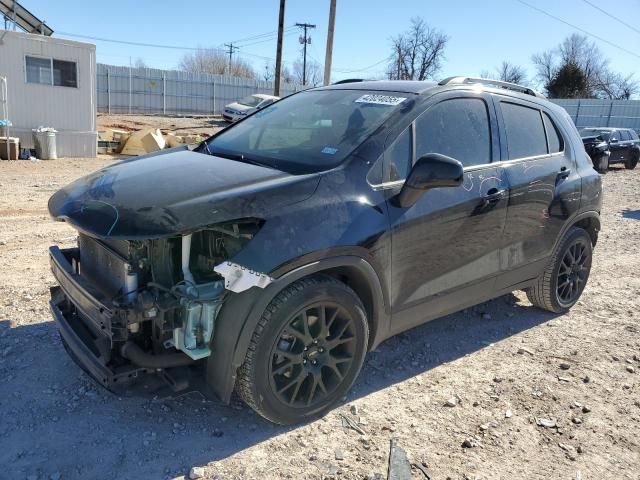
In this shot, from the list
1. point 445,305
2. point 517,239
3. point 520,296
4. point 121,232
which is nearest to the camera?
Answer: point 121,232

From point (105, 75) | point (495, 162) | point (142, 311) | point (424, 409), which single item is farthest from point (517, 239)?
point (105, 75)

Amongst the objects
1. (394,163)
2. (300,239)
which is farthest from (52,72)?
(300,239)

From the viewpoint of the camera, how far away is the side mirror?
3.04m

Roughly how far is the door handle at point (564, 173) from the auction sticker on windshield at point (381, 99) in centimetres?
170

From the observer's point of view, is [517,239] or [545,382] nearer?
[545,382]

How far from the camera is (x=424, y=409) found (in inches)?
133

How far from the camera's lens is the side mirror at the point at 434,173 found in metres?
3.04

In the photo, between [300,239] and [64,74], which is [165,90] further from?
[300,239]

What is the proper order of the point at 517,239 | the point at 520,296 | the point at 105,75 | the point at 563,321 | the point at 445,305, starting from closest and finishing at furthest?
the point at 445,305 < the point at 517,239 < the point at 563,321 < the point at 520,296 < the point at 105,75

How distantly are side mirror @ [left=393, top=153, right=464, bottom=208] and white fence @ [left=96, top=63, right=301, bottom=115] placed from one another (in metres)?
34.2

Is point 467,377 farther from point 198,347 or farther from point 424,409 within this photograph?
point 198,347

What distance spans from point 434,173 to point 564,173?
6.59 feet

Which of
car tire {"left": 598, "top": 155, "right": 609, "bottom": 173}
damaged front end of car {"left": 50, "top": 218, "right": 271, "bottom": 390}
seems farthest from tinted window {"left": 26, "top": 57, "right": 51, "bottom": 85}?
car tire {"left": 598, "top": 155, "right": 609, "bottom": 173}

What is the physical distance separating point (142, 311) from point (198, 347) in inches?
14.0
